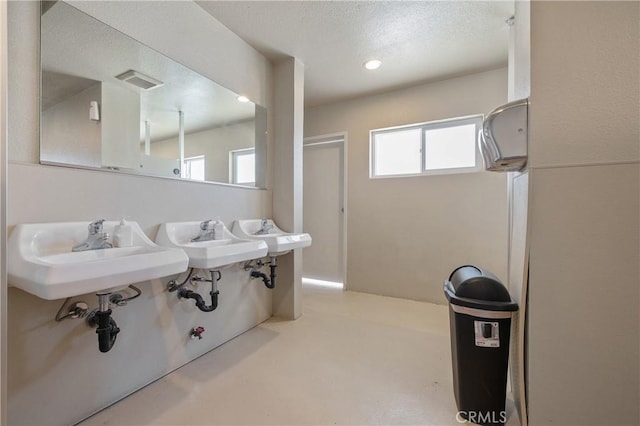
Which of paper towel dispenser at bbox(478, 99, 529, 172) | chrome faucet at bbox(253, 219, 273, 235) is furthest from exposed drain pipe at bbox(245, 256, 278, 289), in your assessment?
paper towel dispenser at bbox(478, 99, 529, 172)

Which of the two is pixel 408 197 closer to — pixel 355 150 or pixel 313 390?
pixel 355 150

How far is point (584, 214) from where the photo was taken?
1017 millimetres

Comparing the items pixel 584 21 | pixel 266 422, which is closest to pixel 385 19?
pixel 584 21

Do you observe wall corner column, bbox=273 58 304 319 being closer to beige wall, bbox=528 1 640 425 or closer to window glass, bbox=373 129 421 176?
window glass, bbox=373 129 421 176

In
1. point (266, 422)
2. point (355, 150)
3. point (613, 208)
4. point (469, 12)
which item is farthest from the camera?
point (355, 150)

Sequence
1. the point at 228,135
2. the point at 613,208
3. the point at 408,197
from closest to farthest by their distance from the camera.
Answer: the point at 613,208 → the point at 228,135 → the point at 408,197

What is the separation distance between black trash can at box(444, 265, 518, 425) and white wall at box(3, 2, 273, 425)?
4.87 feet

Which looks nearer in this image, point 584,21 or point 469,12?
point 584,21

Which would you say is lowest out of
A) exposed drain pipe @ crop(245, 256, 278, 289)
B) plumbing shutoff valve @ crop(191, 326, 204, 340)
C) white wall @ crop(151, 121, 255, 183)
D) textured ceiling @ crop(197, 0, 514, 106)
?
plumbing shutoff valve @ crop(191, 326, 204, 340)

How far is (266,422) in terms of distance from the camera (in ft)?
4.25

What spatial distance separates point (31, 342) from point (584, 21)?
254cm

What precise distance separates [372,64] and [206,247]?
2264 millimetres

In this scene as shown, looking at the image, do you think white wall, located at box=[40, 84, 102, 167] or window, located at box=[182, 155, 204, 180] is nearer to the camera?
white wall, located at box=[40, 84, 102, 167]

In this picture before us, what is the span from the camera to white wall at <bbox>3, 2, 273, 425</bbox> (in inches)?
44.1
